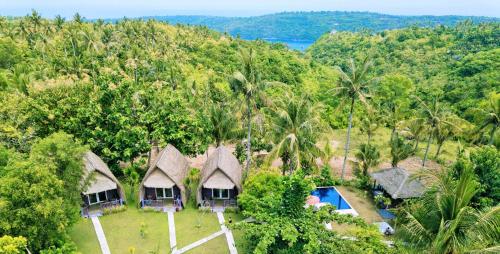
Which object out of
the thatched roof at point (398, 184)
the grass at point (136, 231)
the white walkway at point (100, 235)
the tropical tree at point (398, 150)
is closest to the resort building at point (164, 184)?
the grass at point (136, 231)

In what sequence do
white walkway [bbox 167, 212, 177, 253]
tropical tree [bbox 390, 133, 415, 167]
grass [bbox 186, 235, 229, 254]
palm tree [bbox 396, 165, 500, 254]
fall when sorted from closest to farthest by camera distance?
palm tree [bbox 396, 165, 500, 254], grass [bbox 186, 235, 229, 254], white walkway [bbox 167, 212, 177, 253], tropical tree [bbox 390, 133, 415, 167]

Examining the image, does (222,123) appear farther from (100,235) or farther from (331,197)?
(100,235)

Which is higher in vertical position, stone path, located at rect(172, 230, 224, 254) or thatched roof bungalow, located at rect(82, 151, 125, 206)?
thatched roof bungalow, located at rect(82, 151, 125, 206)

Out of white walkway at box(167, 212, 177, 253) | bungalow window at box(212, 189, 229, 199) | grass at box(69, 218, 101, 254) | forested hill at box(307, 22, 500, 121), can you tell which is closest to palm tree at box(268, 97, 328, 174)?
bungalow window at box(212, 189, 229, 199)

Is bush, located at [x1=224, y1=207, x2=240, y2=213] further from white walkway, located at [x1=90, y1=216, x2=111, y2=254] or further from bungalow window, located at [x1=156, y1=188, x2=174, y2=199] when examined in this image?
white walkway, located at [x1=90, y1=216, x2=111, y2=254]

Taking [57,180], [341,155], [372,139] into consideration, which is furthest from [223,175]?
[372,139]

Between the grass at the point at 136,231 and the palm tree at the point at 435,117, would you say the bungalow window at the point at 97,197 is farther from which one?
the palm tree at the point at 435,117
